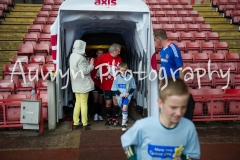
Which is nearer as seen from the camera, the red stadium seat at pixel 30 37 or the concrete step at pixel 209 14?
the red stadium seat at pixel 30 37

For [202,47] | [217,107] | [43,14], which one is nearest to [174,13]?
[202,47]

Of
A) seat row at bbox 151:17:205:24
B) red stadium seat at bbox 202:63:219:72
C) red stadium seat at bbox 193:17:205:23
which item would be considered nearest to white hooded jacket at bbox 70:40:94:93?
red stadium seat at bbox 202:63:219:72

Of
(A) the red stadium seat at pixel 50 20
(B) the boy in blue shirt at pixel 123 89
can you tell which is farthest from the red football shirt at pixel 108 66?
(A) the red stadium seat at pixel 50 20

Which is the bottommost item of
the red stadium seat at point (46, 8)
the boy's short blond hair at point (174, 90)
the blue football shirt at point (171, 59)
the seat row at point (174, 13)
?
the boy's short blond hair at point (174, 90)

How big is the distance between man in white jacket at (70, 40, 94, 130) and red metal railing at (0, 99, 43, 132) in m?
0.74

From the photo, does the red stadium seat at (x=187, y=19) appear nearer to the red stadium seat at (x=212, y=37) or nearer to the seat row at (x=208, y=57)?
the red stadium seat at (x=212, y=37)

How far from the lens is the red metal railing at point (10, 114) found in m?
4.66

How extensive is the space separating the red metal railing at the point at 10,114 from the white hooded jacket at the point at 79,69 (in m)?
0.88

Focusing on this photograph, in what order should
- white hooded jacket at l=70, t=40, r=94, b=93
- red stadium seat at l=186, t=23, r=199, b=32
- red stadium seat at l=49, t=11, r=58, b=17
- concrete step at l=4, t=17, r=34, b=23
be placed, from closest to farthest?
1. white hooded jacket at l=70, t=40, r=94, b=93
2. red stadium seat at l=186, t=23, r=199, b=32
3. concrete step at l=4, t=17, r=34, b=23
4. red stadium seat at l=49, t=11, r=58, b=17

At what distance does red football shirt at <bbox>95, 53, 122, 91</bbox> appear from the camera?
511 cm

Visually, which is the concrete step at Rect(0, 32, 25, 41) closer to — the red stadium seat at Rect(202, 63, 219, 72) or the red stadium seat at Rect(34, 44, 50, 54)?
the red stadium seat at Rect(34, 44, 50, 54)

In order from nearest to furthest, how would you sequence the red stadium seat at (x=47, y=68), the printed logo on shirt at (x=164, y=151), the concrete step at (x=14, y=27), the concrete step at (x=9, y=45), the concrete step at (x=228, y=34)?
the printed logo on shirt at (x=164, y=151) → the red stadium seat at (x=47, y=68) → the concrete step at (x=9, y=45) → the concrete step at (x=14, y=27) → the concrete step at (x=228, y=34)

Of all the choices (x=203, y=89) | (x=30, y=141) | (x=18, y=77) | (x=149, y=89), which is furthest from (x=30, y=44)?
(x=203, y=89)

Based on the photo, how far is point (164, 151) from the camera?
187 cm
